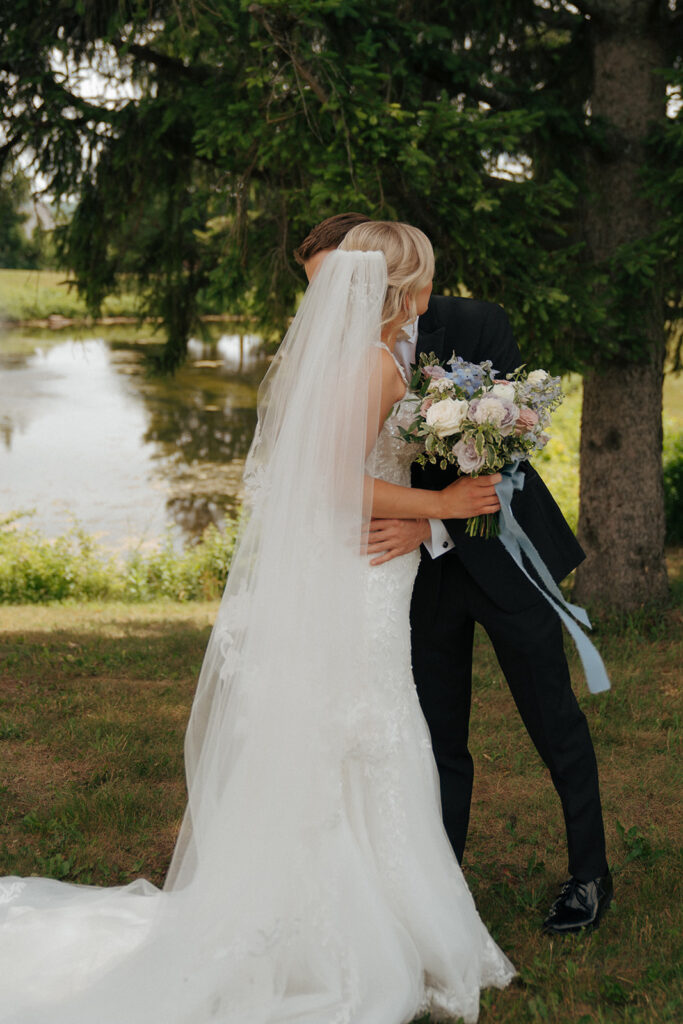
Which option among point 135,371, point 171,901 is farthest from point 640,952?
point 135,371

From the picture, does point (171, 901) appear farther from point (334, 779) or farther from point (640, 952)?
point (640, 952)

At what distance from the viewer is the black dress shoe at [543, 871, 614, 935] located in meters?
2.96

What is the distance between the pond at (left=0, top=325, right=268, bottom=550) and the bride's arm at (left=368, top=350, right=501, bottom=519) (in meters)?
5.73

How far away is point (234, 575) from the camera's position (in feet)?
9.27

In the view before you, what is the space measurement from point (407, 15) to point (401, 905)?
479 cm

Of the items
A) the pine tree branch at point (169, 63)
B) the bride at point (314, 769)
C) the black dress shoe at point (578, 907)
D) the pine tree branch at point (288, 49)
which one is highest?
the pine tree branch at point (169, 63)

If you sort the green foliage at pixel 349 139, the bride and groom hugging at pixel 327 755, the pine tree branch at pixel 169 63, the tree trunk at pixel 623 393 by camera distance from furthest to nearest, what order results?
the tree trunk at pixel 623 393, the pine tree branch at pixel 169 63, the green foliage at pixel 349 139, the bride and groom hugging at pixel 327 755

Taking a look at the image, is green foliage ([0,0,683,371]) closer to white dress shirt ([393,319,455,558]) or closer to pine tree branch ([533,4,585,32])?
pine tree branch ([533,4,585,32])

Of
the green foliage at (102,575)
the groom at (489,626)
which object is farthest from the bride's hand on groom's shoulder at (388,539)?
the green foliage at (102,575)

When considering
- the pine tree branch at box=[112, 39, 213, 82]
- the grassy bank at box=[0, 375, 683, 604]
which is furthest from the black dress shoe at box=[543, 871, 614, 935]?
the grassy bank at box=[0, 375, 683, 604]

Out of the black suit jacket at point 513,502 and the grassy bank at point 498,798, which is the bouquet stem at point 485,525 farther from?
the grassy bank at point 498,798

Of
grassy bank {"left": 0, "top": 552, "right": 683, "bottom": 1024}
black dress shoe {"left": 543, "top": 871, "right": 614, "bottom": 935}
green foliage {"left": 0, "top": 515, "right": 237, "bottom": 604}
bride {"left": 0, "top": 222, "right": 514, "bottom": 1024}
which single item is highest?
bride {"left": 0, "top": 222, "right": 514, "bottom": 1024}

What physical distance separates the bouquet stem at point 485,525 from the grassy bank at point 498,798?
123cm

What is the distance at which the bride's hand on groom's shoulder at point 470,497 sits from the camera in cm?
278
